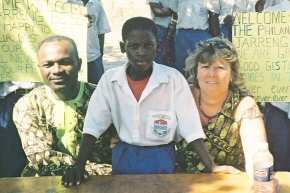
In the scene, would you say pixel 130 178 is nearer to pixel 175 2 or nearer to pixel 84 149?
pixel 84 149

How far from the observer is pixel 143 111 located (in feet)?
12.4

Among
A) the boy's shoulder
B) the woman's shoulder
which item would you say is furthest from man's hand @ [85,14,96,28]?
the woman's shoulder

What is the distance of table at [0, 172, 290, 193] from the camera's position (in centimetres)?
342

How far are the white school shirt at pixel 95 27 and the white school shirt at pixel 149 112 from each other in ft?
0.73

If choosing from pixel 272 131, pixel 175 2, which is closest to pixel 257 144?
pixel 272 131

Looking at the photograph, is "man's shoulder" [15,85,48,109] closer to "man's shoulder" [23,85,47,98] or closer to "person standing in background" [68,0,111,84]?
"man's shoulder" [23,85,47,98]

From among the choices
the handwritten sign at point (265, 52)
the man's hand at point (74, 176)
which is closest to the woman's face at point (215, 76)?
the handwritten sign at point (265, 52)

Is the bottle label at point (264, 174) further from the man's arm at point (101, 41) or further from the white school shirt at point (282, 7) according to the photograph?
the man's arm at point (101, 41)

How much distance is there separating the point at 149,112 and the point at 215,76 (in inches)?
22.1

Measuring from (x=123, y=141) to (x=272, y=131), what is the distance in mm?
1174

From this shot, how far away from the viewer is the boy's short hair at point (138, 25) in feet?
12.1

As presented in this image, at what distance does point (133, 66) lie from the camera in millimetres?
3764

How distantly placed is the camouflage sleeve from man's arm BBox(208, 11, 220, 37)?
4.71 ft

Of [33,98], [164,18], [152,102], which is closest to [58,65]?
[33,98]
